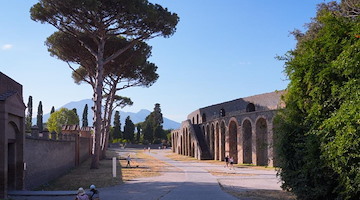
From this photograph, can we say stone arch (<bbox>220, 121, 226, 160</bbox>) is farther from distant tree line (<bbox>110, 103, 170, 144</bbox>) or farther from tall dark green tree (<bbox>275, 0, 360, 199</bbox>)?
distant tree line (<bbox>110, 103, 170, 144</bbox>)

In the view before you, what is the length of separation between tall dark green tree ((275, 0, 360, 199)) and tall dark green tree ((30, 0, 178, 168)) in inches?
534

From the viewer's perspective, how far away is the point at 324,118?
31.4 feet

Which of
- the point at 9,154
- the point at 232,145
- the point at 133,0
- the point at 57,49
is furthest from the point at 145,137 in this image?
the point at 9,154

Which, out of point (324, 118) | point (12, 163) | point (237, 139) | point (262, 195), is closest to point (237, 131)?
point (237, 139)

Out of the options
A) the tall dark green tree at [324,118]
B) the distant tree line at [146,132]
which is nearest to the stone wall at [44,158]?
the tall dark green tree at [324,118]

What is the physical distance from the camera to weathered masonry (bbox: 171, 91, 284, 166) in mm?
29047

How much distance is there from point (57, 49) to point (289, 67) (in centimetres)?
2050

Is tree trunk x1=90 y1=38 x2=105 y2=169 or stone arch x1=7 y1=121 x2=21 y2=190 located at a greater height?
tree trunk x1=90 y1=38 x2=105 y2=169

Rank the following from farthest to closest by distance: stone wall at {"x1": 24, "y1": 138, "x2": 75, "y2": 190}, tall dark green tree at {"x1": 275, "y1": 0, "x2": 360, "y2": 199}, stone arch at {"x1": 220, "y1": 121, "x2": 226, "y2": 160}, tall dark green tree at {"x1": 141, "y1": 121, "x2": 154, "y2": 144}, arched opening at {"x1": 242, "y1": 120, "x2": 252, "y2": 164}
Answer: tall dark green tree at {"x1": 141, "y1": 121, "x2": 154, "y2": 144}
stone arch at {"x1": 220, "y1": 121, "x2": 226, "y2": 160}
arched opening at {"x1": 242, "y1": 120, "x2": 252, "y2": 164}
stone wall at {"x1": 24, "y1": 138, "x2": 75, "y2": 190}
tall dark green tree at {"x1": 275, "y1": 0, "x2": 360, "y2": 199}

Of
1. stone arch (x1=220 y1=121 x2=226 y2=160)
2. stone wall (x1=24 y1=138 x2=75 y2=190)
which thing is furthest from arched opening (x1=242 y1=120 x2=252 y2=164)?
stone wall (x1=24 y1=138 x2=75 y2=190)

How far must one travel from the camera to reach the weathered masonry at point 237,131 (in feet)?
95.3

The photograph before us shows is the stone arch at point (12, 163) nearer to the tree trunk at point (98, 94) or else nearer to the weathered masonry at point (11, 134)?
the weathered masonry at point (11, 134)

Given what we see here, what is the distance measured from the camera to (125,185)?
16.2 m

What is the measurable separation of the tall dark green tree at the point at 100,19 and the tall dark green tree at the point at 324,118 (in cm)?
1357
